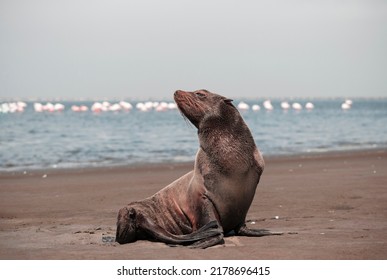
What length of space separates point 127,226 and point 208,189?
1064 mm

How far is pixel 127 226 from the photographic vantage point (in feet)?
28.5

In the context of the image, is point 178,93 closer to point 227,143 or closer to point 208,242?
point 227,143

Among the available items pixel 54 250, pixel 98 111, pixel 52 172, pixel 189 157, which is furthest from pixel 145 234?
pixel 98 111

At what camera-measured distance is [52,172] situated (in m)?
19.9

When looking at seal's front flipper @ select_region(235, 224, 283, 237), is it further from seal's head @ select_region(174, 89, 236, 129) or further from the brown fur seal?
seal's head @ select_region(174, 89, 236, 129)

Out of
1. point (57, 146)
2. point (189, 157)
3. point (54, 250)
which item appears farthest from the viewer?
point (57, 146)

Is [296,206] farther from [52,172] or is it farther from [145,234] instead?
[52,172]

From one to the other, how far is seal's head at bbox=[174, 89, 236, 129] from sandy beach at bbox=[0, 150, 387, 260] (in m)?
1.58

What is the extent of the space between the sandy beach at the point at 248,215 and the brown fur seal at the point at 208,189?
28 centimetres

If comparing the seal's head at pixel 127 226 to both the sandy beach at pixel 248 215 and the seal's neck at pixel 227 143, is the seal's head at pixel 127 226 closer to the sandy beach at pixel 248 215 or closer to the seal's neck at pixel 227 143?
the sandy beach at pixel 248 215


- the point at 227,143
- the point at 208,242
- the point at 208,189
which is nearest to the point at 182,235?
the point at 208,189

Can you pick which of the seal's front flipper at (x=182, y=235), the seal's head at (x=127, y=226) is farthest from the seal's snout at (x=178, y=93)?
the seal's front flipper at (x=182, y=235)
